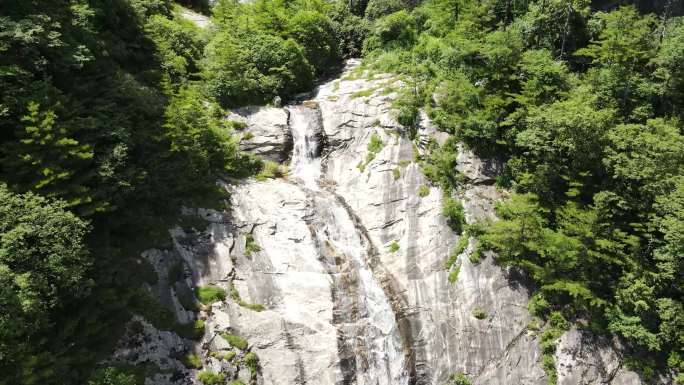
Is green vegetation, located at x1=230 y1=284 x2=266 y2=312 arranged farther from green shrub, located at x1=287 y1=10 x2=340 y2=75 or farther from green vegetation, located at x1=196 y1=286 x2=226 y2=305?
green shrub, located at x1=287 y1=10 x2=340 y2=75

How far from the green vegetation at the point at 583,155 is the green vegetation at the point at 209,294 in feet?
47.0

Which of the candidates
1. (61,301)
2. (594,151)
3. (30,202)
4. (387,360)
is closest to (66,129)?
(30,202)

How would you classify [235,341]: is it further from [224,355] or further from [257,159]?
[257,159]

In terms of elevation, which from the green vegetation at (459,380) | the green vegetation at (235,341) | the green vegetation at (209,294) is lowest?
the green vegetation at (459,380)

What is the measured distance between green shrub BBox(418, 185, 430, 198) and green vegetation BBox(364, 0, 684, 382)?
0.80 m

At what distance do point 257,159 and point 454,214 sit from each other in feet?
45.1

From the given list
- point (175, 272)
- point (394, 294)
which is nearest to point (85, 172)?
point (175, 272)

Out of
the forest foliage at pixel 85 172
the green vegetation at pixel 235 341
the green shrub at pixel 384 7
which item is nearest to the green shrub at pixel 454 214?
the forest foliage at pixel 85 172

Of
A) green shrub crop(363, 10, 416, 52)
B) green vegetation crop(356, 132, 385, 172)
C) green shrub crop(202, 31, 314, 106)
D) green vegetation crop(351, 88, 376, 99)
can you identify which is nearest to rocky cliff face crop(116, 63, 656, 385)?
green vegetation crop(356, 132, 385, 172)

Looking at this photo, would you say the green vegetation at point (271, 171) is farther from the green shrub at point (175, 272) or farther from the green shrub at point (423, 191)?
the green shrub at point (423, 191)

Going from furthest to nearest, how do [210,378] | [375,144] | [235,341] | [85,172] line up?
[375,144]
[235,341]
[210,378]
[85,172]

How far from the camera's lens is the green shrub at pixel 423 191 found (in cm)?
2447

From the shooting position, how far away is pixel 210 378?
16766 mm

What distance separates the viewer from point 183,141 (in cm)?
2142
